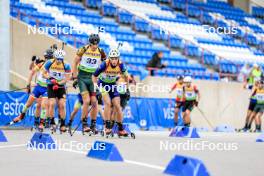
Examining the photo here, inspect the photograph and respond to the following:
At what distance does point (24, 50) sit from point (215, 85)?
858 cm

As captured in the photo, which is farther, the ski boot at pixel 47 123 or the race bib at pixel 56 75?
the ski boot at pixel 47 123

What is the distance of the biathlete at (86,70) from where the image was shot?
13.8 meters

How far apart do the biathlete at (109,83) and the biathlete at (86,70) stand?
1.20 feet

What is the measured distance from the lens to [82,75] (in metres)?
13.9

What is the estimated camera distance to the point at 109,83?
13.5 m

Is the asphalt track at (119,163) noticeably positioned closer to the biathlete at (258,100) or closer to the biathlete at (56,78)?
the biathlete at (56,78)

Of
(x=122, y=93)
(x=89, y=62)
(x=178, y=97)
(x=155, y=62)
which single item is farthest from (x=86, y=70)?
(x=155, y=62)

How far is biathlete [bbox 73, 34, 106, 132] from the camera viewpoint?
1378 centimetres

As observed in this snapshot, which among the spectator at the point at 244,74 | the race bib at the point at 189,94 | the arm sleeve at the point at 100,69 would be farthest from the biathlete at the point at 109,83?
the spectator at the point at 244,74

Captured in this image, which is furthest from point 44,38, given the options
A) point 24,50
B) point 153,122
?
point 153,122

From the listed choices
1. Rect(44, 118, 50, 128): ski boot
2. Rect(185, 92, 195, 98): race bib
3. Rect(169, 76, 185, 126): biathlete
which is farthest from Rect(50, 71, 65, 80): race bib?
Rect(169, 76, 185, 126): biathlete

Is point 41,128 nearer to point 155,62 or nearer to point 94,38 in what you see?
point 94,38

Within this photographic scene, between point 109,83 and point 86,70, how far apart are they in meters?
0.73

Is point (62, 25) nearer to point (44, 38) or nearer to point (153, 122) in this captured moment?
point (44, 38)
